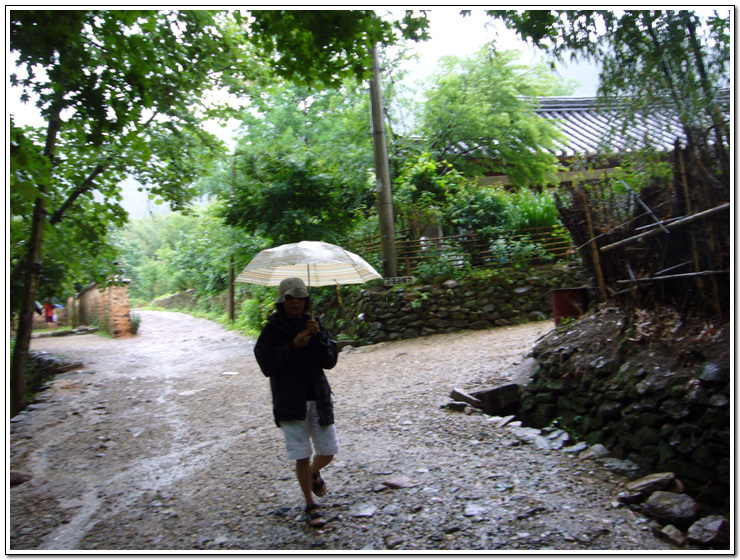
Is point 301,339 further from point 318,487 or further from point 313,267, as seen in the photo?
point 313,267

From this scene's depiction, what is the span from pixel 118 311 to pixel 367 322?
1076cm

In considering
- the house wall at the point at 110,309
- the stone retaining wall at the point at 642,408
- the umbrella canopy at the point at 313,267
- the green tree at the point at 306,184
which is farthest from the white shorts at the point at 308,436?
the house wall at the point at 110,309

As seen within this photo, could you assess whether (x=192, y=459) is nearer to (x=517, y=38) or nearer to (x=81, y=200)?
(x=517, y=38)

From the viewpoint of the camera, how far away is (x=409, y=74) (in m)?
14.0

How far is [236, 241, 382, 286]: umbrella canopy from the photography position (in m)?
4.79

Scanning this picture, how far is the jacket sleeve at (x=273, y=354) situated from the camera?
3244 mm

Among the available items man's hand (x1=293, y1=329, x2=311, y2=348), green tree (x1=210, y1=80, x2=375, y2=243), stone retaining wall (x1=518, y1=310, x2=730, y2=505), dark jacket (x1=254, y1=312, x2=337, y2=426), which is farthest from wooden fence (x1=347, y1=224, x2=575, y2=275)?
man's hand (x1=293, y1=329, x2=311, y2=348)

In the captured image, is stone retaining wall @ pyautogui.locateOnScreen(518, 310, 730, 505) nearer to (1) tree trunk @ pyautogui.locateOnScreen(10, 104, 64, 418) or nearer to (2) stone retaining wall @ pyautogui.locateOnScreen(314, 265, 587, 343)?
(2) stone retaining wall @ pyautogui.locateOnScreen(314, 265, 587, 343)

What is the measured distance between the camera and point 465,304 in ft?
34.7

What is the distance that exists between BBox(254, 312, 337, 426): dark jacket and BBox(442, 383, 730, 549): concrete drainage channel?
204cm

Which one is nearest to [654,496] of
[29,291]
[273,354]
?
[273,354]

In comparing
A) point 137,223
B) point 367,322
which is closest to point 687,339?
point 367,322

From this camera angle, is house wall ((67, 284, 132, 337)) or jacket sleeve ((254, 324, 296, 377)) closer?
jacket sleeve ((254, 324, 296, 377))

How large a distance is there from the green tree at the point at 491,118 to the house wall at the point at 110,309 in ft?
34.7
